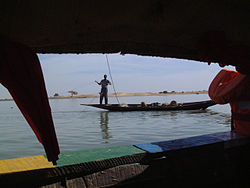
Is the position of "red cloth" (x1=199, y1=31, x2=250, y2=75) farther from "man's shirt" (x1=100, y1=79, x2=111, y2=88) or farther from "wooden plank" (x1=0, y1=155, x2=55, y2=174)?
"man's shirt" (x1=100, y1=79, x2=111, y2=88)

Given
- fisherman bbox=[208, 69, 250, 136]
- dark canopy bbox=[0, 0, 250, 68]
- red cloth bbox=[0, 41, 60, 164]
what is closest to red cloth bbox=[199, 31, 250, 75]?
dark canopy bbox=[0, 0, 250, 68]

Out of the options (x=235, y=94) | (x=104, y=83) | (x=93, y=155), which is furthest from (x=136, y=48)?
(x=104, y=83)

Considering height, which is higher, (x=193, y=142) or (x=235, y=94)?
(x=235, y=94)

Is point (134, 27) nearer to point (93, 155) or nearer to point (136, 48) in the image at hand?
point (136, 48)

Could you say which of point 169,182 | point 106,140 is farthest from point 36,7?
point 106,140

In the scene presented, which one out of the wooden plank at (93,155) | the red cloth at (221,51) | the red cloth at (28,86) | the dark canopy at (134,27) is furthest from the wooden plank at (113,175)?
the red cloth at (221,51)

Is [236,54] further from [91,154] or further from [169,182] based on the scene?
[91,154]

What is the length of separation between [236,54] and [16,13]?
1.69 m

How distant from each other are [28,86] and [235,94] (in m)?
2.34

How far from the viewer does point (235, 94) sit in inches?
112

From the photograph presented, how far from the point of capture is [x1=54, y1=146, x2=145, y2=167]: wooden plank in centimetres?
211

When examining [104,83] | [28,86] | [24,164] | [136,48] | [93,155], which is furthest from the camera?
[104,83]

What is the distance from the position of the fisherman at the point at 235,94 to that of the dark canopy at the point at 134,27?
0.76 meters

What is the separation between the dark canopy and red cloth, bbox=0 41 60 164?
13 cm
